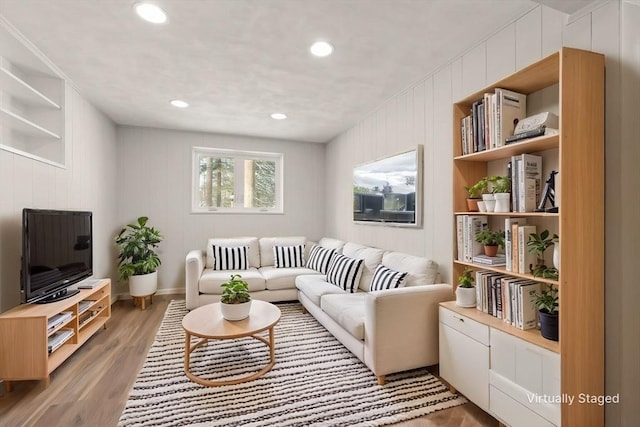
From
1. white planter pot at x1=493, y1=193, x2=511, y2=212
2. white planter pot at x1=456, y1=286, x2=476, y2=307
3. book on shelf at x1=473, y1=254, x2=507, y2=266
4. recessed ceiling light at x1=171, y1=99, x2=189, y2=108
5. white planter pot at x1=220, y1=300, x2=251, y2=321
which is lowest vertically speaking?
white planter pot at x1=220, y1=300, x2=251, y2=321

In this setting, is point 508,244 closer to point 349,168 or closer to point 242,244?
point 349,168

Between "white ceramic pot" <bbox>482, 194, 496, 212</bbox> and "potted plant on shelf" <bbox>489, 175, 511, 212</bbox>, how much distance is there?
1.3 inches

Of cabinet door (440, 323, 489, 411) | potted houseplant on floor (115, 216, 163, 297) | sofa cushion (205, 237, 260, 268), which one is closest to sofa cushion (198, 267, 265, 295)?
sofa cushion (205, 237, 260, 268)

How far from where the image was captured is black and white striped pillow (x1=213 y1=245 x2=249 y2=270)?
4027mm

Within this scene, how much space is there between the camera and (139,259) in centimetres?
388

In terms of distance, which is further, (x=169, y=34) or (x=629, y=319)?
(x=169, y=34)

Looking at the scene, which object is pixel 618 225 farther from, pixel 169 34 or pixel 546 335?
pixel 169 34

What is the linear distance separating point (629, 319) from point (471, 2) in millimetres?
1820

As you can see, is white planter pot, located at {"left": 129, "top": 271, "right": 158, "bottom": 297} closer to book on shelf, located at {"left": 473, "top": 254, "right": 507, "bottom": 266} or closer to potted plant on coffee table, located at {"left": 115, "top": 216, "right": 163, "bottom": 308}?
potted plant on coffee table, located at {"left": 115, "top": 216, "right": 163, "bottom": 308}

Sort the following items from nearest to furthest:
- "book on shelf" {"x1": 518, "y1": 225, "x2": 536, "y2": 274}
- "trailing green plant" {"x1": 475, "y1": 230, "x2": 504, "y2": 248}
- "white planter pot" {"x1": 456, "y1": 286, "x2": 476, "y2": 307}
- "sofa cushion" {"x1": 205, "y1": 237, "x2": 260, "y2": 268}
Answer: "book on shelf" {"x1": 518, "y1": 225, "x2": 536, "y2": 274}
"trailing green plant" {"x1": 475, "y1": 230, "x2": 504, "y2": 248}
"white planter pot" {"x1": 456, "y1": 286, "x2": 476, "y2": 307}
"sofa cushion" {"x1": 205, "y1": 237, "x2": 260, "y2": 268}

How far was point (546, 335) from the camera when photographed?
58.6 inches

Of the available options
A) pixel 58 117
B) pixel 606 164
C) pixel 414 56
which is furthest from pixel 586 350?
pixel 58 117

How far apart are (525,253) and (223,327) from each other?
2029 mm

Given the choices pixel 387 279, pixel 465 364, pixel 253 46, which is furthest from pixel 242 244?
pixel 465 364
